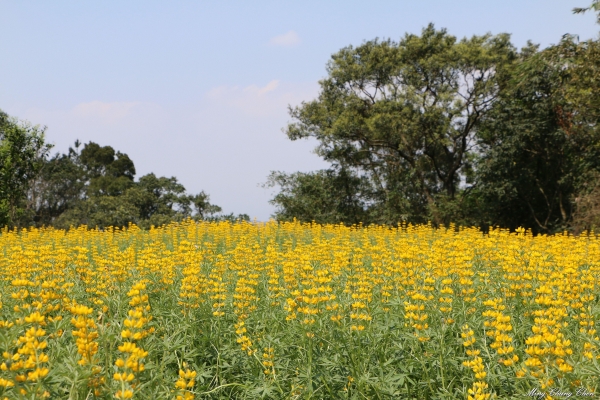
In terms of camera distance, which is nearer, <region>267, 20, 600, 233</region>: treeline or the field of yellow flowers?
the field of yellow flowers

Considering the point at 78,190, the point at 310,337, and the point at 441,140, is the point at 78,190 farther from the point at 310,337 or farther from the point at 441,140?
the point at 310,337

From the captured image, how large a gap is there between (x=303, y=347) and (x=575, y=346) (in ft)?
6.47

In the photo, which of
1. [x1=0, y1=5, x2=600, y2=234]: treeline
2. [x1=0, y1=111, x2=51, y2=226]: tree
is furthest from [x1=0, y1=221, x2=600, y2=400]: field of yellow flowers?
[x1=0, y1=111, x2=51, y2=226]: tree

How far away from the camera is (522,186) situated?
23047 millimetres

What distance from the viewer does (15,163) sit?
76.5 ft

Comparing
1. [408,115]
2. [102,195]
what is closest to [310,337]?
[408,115]

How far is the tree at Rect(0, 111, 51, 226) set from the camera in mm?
22641

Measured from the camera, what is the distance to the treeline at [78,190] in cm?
2339

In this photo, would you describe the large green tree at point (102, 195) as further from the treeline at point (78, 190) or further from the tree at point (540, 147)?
the tree at point (540, 147)

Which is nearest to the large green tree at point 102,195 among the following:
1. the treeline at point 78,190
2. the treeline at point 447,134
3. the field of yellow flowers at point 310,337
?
the treeline at point 78,190

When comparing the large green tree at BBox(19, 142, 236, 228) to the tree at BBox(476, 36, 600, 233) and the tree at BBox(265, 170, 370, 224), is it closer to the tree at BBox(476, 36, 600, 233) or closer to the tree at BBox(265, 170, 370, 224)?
the tree at BBox(265, 170, 370, 224)

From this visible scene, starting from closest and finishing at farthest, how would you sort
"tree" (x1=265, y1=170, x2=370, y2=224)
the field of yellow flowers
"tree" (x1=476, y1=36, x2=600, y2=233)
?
the field of yellow flowers
"tree" (x1=476, y1=36, x2=600, y2=233)
"tree" (x1=265, y1=170, x2=370, y2=224)

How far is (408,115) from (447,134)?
2536mm

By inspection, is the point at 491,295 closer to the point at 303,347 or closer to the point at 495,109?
the point at 303,347
